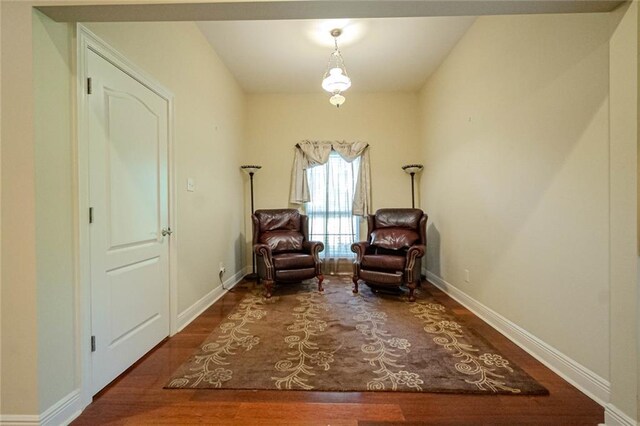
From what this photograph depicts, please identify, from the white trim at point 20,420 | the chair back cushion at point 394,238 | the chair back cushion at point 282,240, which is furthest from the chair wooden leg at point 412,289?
the white trim at point 20,420

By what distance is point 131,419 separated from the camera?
4.48ft

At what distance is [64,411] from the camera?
4.35 ft

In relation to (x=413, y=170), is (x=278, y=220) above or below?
below

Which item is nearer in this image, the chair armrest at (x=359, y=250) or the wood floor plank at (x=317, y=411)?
the wood floor plank at (x=317, y=411)

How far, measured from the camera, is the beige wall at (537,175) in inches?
58.3

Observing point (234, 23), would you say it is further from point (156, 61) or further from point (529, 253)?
point (529, 253)

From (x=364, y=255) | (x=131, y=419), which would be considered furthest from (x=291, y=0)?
(x=364, y=255)

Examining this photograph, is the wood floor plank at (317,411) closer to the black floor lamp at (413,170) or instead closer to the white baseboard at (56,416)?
the white baseboard at (56,416)

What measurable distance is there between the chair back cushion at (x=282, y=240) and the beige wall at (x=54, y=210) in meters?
2.27

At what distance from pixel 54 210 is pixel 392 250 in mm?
3119

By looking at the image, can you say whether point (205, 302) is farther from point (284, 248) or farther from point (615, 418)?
point (615, 418)

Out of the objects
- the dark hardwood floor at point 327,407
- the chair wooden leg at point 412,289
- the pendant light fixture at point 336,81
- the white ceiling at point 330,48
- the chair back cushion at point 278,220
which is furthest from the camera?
the chair back cushion at point 278,220

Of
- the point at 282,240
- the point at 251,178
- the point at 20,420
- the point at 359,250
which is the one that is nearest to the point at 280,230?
the point at 282,240

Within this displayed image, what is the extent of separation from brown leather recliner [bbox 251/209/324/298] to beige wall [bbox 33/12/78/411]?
77.9 inches
